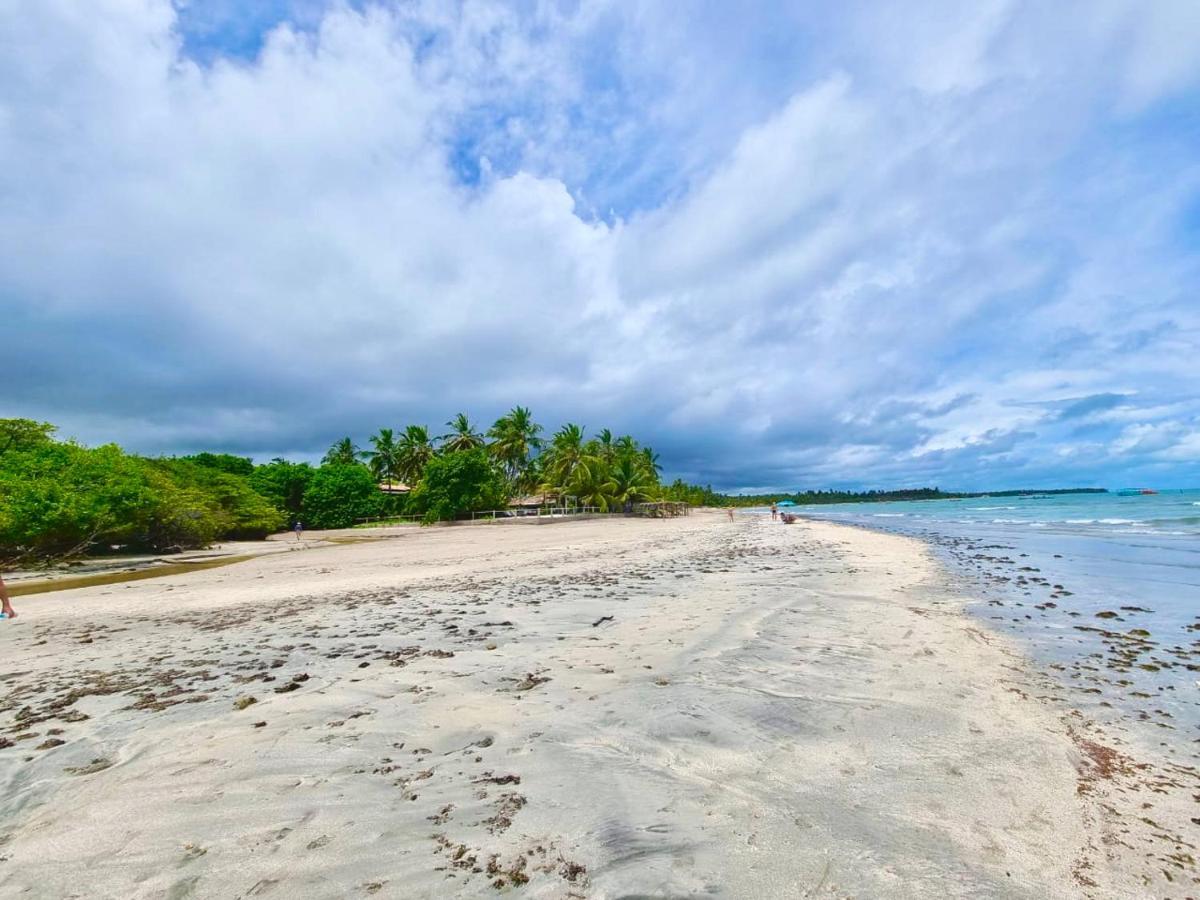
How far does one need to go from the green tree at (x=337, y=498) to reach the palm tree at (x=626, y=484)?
92.5 feet

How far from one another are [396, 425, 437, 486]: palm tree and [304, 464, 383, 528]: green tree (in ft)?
55.5

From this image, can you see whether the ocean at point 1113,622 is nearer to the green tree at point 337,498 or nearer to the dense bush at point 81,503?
the dense bush at point 81,503

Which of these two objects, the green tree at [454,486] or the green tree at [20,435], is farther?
the green tree at [454,486]

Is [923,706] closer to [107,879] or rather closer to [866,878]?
[866,878]

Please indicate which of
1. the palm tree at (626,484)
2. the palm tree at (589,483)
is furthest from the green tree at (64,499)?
the palm tree at (626,484)

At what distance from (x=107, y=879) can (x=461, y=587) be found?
36.5 ft

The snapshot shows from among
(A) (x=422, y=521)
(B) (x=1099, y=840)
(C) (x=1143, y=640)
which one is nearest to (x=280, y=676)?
(B) (x=1099, y=840)

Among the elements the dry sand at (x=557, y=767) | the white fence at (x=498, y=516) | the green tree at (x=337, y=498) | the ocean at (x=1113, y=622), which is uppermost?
the green tree at (x=337, y=498)


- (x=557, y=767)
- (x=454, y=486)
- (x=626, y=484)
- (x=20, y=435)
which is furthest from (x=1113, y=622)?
(x=626, y=484)

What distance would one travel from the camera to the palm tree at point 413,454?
7738 cm

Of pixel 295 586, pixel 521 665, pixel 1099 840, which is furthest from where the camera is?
pixel 295 586

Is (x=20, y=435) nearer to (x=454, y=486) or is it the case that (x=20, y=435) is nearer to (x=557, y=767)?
(x=454, y=486)

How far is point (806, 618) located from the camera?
9203mm

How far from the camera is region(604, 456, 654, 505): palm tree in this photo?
70.4m
